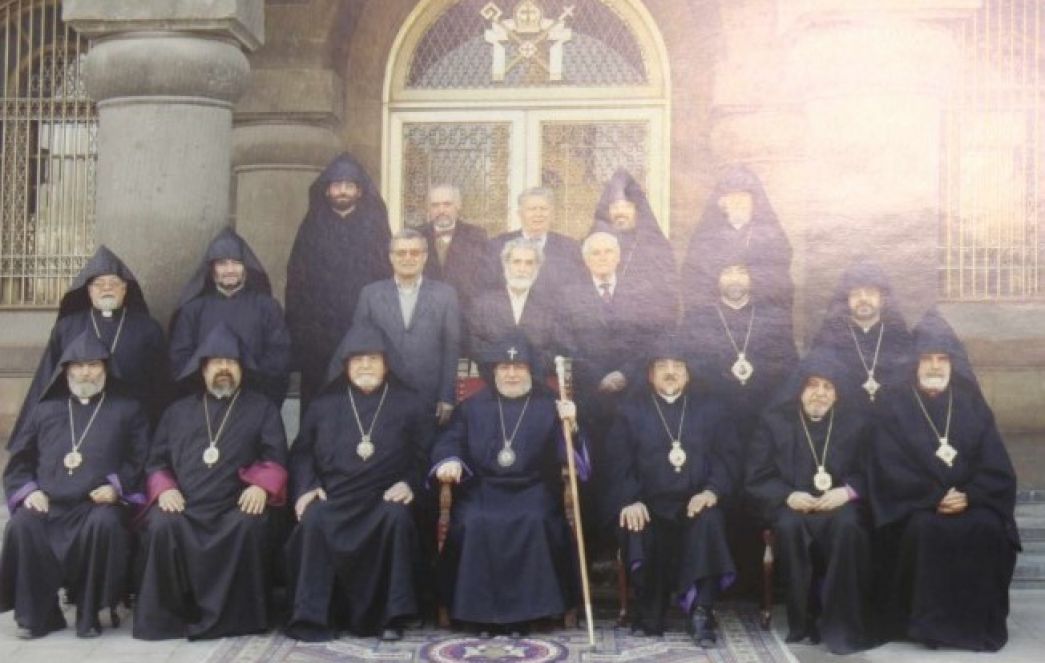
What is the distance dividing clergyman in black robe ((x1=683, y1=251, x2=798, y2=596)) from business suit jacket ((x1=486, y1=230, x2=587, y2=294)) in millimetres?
629

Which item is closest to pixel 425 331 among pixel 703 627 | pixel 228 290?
pixel 228 290

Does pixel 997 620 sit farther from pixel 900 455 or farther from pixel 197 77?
pixel 197 77

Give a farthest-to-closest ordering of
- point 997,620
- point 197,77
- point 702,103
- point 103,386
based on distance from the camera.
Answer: point 702,103 → point 197,77 → point 103,386 → point 997,620

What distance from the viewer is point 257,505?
20.9ft

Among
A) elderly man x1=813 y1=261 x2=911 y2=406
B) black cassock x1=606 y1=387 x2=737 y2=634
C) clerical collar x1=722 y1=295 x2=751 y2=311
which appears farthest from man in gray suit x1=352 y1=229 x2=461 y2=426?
elderly man x1=813 y1=261 x2=911 y2=406

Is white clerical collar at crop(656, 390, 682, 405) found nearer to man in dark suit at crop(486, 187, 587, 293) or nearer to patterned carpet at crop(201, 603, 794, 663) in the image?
man in dark suit at crop(486, 187, 587, 293)

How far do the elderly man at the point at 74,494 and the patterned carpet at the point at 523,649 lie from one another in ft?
2.36

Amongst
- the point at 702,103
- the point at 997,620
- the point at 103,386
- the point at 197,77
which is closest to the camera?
the point at 997,620

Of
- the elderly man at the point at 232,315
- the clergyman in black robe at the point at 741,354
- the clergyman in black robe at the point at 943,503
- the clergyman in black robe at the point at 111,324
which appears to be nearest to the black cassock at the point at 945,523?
the clergyman in black robe at the point at 943,503

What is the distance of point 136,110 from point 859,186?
12.1ft

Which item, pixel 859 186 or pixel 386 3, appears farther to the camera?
pixel 386 3

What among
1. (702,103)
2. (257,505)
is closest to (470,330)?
(257,505)

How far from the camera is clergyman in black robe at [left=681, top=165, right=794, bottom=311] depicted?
6.77 m

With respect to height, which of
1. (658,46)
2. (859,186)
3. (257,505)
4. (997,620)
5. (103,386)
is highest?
(658,46)
